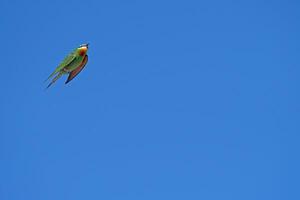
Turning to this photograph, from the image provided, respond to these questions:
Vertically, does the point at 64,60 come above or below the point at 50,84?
above

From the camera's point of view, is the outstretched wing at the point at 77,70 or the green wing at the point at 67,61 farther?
the outstretched wing at the point at 77,70

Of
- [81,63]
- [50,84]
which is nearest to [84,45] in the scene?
[81,63]

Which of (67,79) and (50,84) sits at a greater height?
(67,79)

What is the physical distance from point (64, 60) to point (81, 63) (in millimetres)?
342

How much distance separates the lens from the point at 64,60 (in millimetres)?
11945

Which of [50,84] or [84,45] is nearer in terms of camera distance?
[50,84]

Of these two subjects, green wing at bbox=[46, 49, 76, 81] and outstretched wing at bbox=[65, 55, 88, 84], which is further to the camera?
outstretched wing at bbox=[65, 55, 88, 84]

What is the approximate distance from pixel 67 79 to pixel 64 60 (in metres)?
0.56

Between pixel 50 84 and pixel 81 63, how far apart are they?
95cm

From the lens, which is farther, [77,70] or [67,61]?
[77,70]

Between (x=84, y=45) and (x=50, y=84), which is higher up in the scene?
(x=84, y=45)

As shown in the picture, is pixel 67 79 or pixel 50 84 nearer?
pixel 50 84

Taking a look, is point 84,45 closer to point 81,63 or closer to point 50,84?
point 81,63

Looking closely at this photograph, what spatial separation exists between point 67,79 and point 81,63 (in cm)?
56
